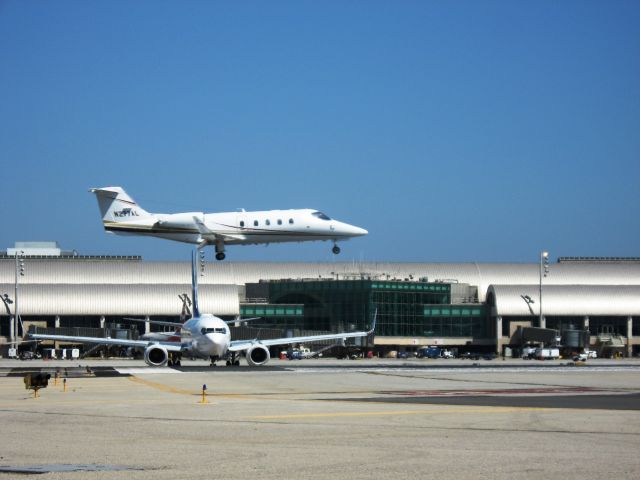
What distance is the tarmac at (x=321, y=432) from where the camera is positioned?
20922 millimetres

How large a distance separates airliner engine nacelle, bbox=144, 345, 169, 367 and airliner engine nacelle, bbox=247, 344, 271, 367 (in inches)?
242

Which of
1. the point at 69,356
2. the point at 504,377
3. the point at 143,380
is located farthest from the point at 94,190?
the point at 69,356

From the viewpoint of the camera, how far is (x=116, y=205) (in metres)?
76.2

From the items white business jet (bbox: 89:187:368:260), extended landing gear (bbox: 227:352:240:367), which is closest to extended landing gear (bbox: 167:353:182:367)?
extended landing gear (bbox: 227:352:240:367)

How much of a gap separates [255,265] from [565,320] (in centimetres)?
4787

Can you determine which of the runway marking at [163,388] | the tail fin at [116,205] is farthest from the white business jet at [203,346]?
the runway marking at [163,388]

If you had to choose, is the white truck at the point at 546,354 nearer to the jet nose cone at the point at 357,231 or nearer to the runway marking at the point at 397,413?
the jet nose cone at the point at 357,231

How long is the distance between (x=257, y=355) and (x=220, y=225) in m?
12.2

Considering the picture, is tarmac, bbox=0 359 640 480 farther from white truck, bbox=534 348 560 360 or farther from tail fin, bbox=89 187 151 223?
white truck, bbox=534 348 560 360

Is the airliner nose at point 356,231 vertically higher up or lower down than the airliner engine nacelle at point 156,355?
higher up

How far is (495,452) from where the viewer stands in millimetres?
23281

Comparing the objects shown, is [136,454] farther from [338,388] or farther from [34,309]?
[34,309]

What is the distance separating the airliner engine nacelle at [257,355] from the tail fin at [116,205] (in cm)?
1305

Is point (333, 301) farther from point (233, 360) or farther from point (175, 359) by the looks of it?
point (175, 359)
